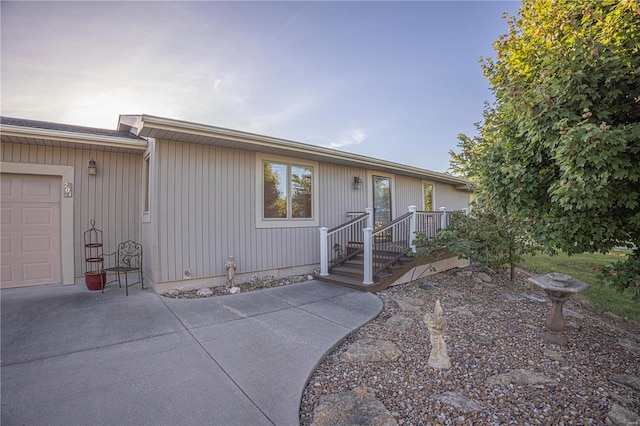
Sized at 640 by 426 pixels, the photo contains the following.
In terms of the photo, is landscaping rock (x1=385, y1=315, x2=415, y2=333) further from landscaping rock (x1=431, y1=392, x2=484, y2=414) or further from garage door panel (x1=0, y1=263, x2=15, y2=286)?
garage door panel (x1=0, y1=263, x2=15, y2=286)

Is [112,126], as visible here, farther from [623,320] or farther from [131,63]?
[623,320]

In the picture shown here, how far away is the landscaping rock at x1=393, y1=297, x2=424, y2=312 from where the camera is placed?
4.24 metres

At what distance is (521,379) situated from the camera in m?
2.38

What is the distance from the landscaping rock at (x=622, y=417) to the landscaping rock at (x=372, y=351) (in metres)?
1.49

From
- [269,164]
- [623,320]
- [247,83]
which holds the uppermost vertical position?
[247,83]

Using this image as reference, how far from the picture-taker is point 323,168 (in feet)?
22.5

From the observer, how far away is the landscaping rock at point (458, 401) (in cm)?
199

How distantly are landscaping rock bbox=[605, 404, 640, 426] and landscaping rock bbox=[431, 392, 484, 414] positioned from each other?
0.83m

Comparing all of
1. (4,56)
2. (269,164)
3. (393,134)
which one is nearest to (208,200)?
(269,164)

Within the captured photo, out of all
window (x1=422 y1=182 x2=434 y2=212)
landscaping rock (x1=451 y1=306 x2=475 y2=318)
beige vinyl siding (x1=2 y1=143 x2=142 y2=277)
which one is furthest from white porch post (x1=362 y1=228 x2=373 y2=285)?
window (x1=422 y1=182 x2=434 y2=212)

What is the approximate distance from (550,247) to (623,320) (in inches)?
120

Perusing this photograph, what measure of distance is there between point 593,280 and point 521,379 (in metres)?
5.94

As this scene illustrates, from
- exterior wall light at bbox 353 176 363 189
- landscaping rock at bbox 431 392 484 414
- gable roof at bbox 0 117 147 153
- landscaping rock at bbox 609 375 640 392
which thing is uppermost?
gable roof at bbox 0 117 147 153

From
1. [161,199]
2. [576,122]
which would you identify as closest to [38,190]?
[161,199]
